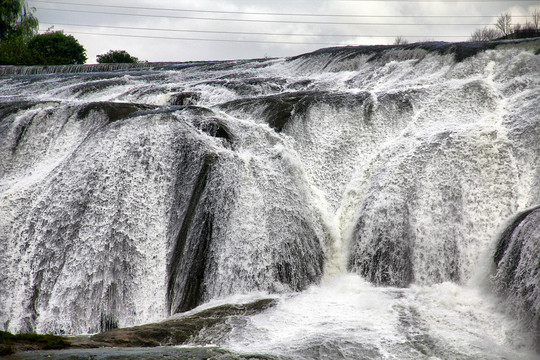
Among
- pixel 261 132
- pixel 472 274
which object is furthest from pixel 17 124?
pixel 472 274

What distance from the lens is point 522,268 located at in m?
8.89

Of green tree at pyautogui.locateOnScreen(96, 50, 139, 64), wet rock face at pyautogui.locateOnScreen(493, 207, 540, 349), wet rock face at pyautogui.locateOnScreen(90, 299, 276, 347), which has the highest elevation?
green tree at pyautogui.locateOnScreen(96, 50, 139, 64)

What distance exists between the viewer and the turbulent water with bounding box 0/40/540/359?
8875 mm

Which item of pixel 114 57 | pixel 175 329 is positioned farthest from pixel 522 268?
pixel 114 57

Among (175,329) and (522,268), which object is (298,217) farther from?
(522,268)

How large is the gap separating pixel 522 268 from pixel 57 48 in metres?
39.8

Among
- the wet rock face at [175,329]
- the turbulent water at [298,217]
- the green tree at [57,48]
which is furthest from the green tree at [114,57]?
the wet rock face at [175,329]

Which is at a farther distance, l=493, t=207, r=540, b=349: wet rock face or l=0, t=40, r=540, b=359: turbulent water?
l=0, t=40, r=540, b=359: turbulent water

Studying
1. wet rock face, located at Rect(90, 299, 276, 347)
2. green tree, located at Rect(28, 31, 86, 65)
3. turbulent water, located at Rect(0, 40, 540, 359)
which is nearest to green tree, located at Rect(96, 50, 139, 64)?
green tree, located at Rect(28, 31, 86, 65)

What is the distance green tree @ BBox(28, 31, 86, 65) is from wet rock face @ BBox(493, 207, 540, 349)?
123 feet

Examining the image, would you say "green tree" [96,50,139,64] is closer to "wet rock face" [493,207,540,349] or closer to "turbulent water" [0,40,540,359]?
"turbulent water" [0,40,540,359]

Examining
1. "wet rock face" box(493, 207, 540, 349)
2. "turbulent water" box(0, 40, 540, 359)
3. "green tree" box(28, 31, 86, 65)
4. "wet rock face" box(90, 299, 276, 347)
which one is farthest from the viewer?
"green tree" box(28, 31, 86, 65)

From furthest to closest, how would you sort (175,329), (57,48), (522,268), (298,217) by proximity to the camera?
(57,48) → (298,217) → (522,268) → (175,329)

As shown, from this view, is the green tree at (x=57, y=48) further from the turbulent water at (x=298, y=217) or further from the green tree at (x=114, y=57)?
the turbulent water at (x=298, y=217)
